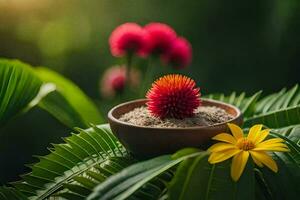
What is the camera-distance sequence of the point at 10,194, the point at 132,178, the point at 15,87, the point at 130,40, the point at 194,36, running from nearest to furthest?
the point at 132,178
the point at 10,194
the point at 15,87
the point at 130,40
the point at 194,36

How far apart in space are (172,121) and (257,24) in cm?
144

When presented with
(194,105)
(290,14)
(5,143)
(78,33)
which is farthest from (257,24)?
(194,105)

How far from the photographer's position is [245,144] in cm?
56

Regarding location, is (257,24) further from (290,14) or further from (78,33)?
(78,33)

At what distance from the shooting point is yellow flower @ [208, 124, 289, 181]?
0.52m

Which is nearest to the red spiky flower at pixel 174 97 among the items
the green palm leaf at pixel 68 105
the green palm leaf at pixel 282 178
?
the green palm leaf at pixel 282 178

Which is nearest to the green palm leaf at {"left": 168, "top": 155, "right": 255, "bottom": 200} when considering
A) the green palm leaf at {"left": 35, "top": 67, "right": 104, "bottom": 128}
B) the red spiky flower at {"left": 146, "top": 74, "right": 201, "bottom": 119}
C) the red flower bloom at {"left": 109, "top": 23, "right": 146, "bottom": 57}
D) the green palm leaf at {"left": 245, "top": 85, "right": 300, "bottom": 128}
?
the red spiky flower at {"left": 146, "top": 74, "right": 201, "bottom": 119}

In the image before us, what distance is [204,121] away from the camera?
629mm

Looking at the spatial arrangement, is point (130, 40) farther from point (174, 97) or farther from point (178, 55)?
point (174, 97)

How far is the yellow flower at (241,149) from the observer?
1.72ft

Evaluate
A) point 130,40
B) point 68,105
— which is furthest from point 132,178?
point 130,40

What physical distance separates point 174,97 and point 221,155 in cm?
12

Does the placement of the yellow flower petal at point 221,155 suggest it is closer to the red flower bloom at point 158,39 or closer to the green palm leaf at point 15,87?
the green palm leaf at point 15,87

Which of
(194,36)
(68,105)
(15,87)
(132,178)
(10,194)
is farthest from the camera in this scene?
(194,36)
